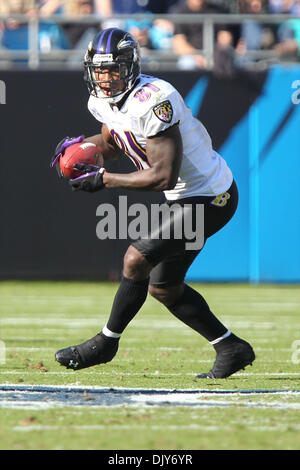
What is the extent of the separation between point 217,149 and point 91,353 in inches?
262

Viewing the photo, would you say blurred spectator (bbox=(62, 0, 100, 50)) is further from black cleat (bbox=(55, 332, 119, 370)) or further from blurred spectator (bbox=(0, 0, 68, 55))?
black cleat (bbox=(55, 332, 119, 370))

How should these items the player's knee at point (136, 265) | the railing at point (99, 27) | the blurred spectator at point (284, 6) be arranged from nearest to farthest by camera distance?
the player's knee at point (136, 265) < the railing at point (99, 27) < the blurred spectator at point (284, 6)

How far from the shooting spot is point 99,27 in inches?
463

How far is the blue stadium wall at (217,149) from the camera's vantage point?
11453mm

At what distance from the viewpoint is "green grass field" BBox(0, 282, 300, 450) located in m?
3.52

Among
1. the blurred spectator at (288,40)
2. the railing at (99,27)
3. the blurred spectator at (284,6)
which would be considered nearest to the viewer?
the railing at (99,27)

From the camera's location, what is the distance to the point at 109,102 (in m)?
5.10

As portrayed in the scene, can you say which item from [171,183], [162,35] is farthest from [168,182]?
[162,35]

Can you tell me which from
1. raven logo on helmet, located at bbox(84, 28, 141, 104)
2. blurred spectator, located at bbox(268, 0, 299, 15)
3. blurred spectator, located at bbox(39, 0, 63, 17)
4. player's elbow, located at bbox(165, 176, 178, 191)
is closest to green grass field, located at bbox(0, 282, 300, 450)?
player's elbow, located at bbox(165, 176, 178, 191)

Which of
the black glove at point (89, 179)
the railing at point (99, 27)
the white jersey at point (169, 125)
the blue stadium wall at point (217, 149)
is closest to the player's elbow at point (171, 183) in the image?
the white jersey at point (169, 125)

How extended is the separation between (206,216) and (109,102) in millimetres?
779

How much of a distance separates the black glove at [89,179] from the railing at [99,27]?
6592mm

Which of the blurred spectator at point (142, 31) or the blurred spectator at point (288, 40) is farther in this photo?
the blurred spectator at point (288, 40)

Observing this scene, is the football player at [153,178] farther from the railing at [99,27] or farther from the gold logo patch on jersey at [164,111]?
the railing at [99,27]
